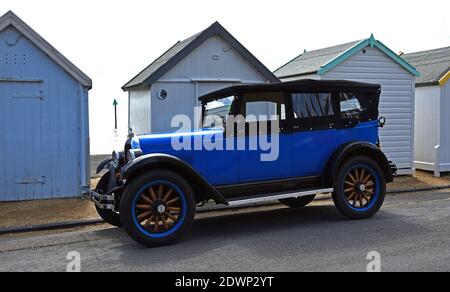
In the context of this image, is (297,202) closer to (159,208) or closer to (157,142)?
(157,142)

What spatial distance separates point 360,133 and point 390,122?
5298 mm

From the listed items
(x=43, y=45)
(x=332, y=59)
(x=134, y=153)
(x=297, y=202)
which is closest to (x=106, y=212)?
(x=134, y=153)

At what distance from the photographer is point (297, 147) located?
7359 mm

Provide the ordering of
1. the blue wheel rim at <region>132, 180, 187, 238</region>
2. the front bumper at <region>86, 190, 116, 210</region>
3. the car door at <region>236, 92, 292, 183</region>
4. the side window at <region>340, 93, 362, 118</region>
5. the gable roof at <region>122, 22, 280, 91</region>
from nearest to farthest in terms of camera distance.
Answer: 1. the blue wheel rim at <region>132, 180, 187, 238</region>
2. the front bumper at <region>86, 190, 116, 210</region>
3. the car door at <region>236, 92, 292, 183</region>
4. the side window at <region>340, 93, 362, 118</region>
5. the gable roof at <region>122, 22, 280, 91</region>

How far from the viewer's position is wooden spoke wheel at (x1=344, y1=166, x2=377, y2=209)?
7641 mm

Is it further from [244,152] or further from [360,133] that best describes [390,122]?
[244,152]

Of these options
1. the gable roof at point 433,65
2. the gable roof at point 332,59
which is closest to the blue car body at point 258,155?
the gable roof at point 332,59

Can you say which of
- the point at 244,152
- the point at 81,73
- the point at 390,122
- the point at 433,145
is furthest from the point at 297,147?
the point at 433,145

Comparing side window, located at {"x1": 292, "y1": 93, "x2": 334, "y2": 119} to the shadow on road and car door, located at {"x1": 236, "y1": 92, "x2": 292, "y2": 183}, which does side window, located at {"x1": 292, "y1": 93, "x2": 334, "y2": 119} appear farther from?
the shadow on road

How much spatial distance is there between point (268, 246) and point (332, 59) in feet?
22.4

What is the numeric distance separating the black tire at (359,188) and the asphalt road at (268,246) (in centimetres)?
20

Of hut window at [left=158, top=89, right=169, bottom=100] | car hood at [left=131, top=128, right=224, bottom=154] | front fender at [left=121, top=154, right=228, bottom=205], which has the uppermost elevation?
hut window at [left=158, top=89, right=169, bottom=100]

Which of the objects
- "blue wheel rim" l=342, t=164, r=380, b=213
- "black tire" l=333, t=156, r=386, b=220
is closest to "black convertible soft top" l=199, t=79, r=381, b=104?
"black tire" l=333, t=156, r=386, b=220

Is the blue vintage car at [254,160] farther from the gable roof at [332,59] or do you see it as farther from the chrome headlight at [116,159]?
the gable roof at [332,59]
